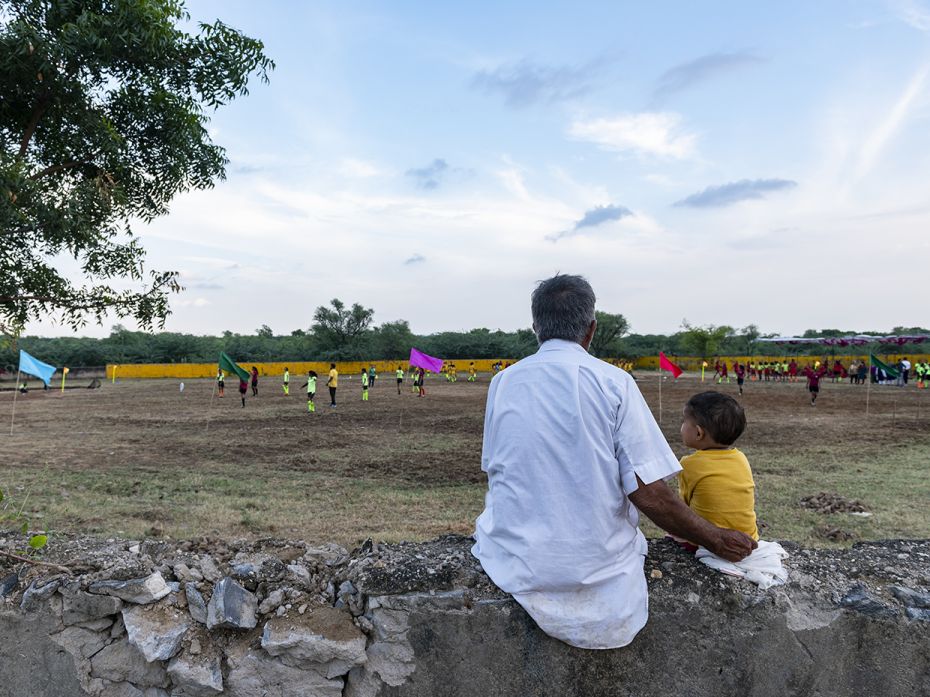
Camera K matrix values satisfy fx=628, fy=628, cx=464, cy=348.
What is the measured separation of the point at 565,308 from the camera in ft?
6.64

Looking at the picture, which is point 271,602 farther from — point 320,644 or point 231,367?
point 231,367

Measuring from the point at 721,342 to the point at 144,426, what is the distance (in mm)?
73612

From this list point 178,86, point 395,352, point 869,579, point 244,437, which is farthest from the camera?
point 395,352

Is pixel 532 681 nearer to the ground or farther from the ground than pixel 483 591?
nearer to the ground

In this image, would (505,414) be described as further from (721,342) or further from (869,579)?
(721,342)

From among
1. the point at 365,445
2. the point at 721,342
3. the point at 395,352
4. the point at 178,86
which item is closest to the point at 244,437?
the point at 365,445

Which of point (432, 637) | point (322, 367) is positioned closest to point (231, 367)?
point (432, 637)

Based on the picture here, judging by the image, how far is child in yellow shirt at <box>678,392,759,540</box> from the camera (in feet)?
7.70

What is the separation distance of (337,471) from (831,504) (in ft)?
24.4

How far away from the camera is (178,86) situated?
5742mm

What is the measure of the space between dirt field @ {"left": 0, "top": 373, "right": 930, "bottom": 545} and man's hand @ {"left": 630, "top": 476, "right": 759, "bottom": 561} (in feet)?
16.0

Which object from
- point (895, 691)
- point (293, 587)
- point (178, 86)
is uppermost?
point (178, 86)

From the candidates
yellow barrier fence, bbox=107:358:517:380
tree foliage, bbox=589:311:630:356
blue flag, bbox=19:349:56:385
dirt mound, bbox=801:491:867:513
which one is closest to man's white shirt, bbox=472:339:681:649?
dirt mound, bbox=801:491:867:513

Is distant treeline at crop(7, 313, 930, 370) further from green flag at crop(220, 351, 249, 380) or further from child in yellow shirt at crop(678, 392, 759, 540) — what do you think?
child in yellow shirt at crop(678, 392, 759, 540)
